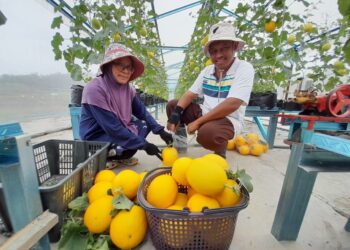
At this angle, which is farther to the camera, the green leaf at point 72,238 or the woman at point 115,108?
the woman at point 115,108

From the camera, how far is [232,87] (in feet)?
4.74

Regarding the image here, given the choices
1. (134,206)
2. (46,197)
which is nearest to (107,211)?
(134,206)

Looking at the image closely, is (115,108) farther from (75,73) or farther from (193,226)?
(193,226)

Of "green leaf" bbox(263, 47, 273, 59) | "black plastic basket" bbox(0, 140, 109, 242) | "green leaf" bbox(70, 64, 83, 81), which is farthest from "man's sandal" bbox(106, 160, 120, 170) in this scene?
"green leaf" bbox(263, 47, 273, 59)

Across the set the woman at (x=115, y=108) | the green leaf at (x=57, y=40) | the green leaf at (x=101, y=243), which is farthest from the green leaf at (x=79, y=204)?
the green leaf at (x=57, y=40)

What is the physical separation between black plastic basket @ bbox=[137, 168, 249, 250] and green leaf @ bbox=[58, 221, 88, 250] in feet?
0.84

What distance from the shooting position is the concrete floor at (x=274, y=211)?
2.63 ft

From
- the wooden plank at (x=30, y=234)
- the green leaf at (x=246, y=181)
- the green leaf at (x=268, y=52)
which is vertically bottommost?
the wooden plank at (x=30, y=234)

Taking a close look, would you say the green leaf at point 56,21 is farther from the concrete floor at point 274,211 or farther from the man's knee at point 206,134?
the man's knee at point 206,134

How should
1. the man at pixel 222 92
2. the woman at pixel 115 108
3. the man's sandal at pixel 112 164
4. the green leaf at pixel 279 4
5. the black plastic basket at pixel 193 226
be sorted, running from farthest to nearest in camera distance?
the green leaf at pixel 279 4, the man's sandal at pixel 112 164, the man at pixel 222 92, the woman at pixel 115 108, the black plastic basket at pixel 193 226

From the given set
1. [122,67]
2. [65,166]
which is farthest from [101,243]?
[122,67]

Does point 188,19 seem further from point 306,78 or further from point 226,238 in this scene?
point 226,238

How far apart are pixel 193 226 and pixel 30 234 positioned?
0.44m

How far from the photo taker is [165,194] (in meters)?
0.71
